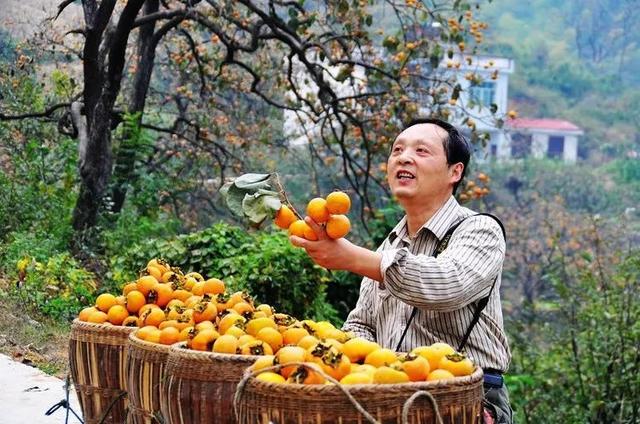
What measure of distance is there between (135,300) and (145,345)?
21.1 inches

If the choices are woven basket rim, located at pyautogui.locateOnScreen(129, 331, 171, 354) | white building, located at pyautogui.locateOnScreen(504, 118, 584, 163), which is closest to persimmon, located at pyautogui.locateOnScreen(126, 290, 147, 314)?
woven basket rim, located at pyautogui.locateOnScreen(129, 331, 171, 354)

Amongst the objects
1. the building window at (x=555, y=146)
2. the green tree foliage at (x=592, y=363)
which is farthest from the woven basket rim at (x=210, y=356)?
the building window at (x=555, y=146)

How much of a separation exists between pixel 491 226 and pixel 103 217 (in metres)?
7.28

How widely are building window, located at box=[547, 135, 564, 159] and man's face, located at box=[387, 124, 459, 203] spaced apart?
42.0m

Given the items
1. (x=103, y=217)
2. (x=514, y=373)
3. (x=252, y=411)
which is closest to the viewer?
(x=252, y=411)

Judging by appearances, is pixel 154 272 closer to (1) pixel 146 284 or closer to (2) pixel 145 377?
(1) pixel 146 284

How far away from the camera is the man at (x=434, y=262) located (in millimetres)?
2908

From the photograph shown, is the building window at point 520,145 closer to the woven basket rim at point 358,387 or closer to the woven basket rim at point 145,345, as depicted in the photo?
the woven basket rim at point 145,345

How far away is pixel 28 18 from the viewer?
43.2 feet

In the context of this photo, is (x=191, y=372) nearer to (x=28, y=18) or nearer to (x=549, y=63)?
(x=28, y=18)

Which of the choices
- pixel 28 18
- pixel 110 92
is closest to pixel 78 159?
pixel 110 92

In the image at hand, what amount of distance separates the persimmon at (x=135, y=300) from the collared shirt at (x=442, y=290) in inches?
29.8

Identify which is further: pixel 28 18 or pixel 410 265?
pixel 28 18

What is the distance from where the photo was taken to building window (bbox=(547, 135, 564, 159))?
147 feet
